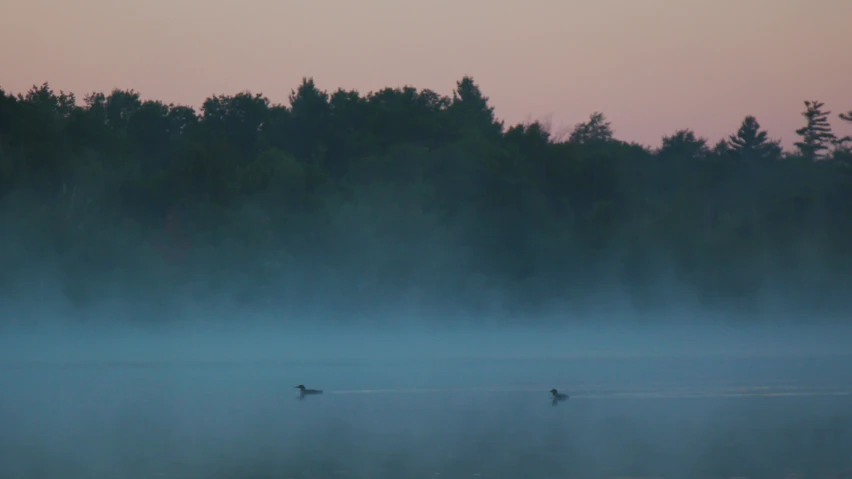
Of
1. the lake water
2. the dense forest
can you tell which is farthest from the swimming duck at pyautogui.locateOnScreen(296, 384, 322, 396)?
the dense forest

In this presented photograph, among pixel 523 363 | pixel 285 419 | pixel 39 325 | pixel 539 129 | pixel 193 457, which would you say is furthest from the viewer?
pixel 539 129

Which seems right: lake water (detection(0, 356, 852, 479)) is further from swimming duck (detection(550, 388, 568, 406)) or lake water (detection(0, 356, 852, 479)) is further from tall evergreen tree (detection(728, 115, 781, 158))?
tall evergreen tree (detection(728, 115, 781, 158))

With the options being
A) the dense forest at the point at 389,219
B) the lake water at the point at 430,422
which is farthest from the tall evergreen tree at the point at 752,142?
the lake water at the point at 430,422

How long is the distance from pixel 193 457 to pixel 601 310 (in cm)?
3969

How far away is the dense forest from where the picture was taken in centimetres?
4841

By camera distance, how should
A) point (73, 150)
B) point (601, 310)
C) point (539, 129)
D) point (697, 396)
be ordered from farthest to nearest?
point (539, 129), point (601, 310), point (73, 150), point (697, 396)

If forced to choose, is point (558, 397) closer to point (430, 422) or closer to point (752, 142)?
point (430, 422)

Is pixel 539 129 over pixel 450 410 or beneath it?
over

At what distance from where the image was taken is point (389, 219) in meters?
53.3

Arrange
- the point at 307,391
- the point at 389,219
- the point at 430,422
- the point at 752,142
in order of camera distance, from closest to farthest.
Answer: the point at 430,422 → the point at 307,391 → the point at 389,219 → the point at 752,142

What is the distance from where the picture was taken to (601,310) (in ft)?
179

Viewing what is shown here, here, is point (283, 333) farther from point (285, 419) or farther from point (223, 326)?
point (285, 419)

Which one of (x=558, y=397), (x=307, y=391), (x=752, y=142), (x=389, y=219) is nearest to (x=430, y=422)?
(x=558, y=397)

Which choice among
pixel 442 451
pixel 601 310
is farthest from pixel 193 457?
pixel 601 310
